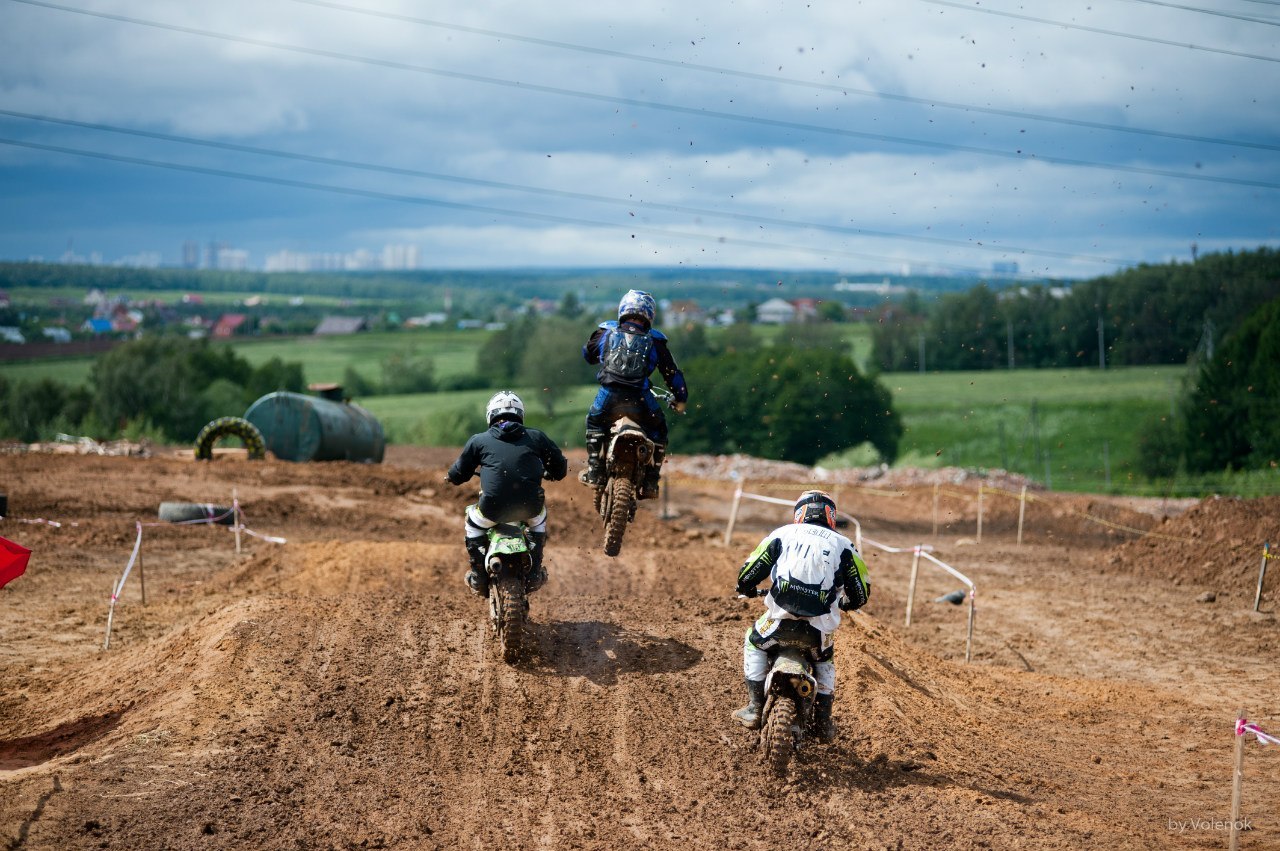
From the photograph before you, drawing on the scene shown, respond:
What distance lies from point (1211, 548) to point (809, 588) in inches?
686

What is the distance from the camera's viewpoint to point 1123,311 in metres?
59.2

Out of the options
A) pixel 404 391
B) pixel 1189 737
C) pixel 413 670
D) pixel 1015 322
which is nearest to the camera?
pixel 413 670

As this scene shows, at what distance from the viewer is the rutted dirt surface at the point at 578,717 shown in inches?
316

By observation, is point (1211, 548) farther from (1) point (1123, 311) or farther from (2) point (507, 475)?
(1) point (1123, 311)

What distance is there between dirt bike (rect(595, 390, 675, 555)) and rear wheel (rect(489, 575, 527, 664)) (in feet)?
4.64

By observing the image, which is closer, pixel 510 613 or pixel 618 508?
pixel 510 613

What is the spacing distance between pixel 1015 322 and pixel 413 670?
2148 inches

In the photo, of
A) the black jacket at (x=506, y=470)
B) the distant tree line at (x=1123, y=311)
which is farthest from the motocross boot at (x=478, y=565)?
the distant tree line at (x=1123, y=311)

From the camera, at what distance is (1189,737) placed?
1180cm

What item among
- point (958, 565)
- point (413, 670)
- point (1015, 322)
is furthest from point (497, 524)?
point (1015, 322)

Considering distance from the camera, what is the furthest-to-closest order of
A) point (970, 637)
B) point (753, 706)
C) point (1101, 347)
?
point (1101, 347) < point (970, 637) < point (753, 706)

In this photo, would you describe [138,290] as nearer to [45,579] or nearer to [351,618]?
[45,579]

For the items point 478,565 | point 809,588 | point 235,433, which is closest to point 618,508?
point 478,565

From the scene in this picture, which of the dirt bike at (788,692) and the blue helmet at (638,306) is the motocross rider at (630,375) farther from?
the dirt bike at (788,692)
